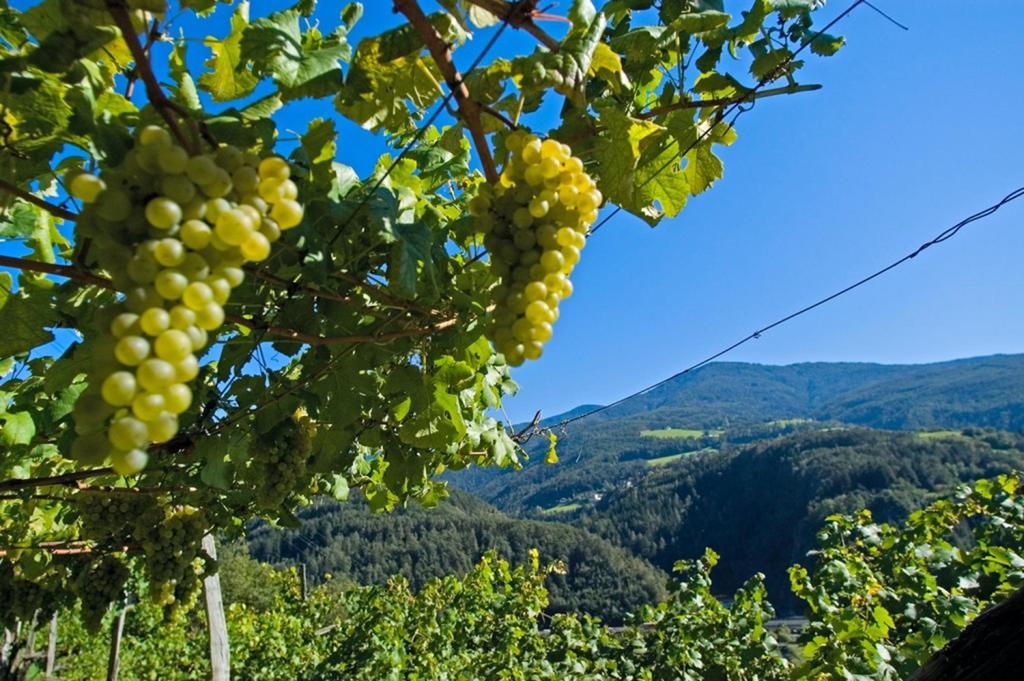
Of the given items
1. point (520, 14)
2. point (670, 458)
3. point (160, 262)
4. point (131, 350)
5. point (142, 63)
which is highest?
point (670, 458)

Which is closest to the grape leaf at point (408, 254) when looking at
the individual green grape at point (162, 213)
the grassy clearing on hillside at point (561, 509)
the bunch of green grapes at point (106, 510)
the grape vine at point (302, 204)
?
the grape vine at point (302, 204)

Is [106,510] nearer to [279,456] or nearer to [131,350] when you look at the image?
[279,456]

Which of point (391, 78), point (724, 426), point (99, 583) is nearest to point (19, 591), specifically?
point (99, 583)

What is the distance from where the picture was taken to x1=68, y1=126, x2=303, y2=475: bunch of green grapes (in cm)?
71

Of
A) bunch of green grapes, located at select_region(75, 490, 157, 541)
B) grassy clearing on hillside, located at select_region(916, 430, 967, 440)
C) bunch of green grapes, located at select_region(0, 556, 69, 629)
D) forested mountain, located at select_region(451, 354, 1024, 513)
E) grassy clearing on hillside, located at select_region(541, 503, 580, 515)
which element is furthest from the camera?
forested mountain, located at select_region(451, 354, 1024, 513)

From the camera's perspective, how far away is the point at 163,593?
12.9 ft

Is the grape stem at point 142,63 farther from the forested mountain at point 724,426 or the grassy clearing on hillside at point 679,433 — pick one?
the grassy clearing on hillside at point 679,433

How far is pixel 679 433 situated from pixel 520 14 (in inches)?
6809

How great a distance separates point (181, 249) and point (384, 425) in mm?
2035

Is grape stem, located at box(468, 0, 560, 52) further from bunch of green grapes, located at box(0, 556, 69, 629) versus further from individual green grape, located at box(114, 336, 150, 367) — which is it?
bunch of green grapes, located at box(0, 556, 69, 629)

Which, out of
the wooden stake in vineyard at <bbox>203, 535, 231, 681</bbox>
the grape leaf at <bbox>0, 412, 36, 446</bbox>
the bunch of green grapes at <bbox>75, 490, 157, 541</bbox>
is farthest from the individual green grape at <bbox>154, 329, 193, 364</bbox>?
the wooden stake in vineyard at <bbox>203, 535, 231, 681</bbox>

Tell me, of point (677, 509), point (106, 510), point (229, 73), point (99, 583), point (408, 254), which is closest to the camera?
point (408, 254)

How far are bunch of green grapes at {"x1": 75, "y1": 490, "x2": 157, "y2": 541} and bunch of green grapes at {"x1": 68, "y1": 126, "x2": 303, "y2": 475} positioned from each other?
2.80m

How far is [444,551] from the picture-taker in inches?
2485
